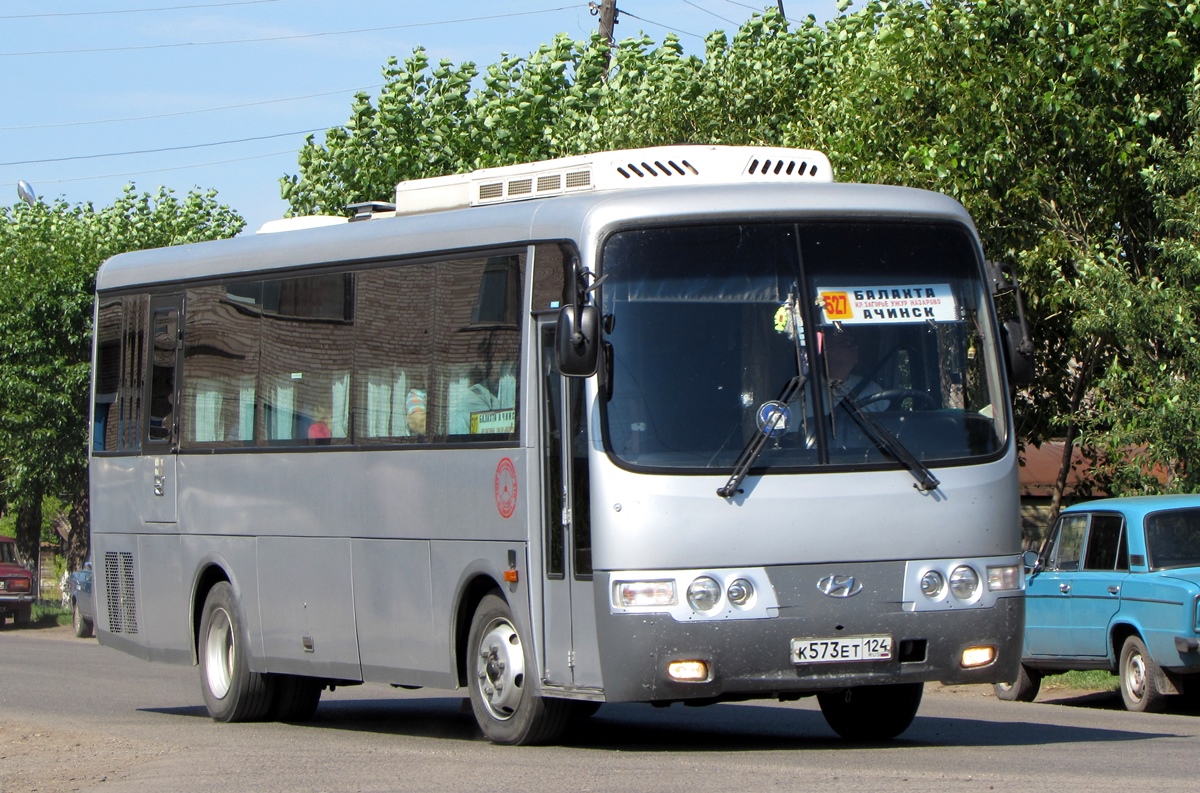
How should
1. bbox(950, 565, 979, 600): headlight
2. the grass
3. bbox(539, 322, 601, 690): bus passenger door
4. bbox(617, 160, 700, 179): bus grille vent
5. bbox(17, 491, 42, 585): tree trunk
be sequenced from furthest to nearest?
bbox(17, 491, 42, 585): tree trunk < the grass < bbox(617, 160, 700, 179): bus grille vent < bbox(950, 565, 979, 600): headlight < bbox(539, 322, 601, 690): bus passenger door

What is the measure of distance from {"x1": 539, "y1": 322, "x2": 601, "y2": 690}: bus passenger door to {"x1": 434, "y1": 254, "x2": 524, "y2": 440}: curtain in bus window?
408 millimetres

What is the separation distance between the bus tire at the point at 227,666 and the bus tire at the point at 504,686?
10.4ft

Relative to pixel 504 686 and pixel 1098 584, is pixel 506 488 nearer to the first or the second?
pixel 504 686

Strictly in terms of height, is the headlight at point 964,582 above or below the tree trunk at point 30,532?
below

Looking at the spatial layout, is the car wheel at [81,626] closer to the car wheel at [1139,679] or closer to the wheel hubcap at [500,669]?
the car wheel at [1139,679]

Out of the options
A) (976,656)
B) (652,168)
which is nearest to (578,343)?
(652,168)

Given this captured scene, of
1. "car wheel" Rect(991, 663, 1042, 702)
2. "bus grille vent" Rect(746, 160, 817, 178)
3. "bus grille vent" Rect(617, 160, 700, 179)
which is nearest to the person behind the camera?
"bus grille vent" Rect(617, 160, 700, 179)

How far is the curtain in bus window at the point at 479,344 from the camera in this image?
11008mm

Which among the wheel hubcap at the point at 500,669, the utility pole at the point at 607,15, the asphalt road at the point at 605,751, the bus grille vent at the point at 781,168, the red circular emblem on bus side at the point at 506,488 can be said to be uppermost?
the utility pole at the point at 607,15

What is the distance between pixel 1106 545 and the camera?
1645cm

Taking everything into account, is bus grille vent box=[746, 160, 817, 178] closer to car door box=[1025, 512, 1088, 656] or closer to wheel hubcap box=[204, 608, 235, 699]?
wheel hubcap box=[204, 608, 235, 699]

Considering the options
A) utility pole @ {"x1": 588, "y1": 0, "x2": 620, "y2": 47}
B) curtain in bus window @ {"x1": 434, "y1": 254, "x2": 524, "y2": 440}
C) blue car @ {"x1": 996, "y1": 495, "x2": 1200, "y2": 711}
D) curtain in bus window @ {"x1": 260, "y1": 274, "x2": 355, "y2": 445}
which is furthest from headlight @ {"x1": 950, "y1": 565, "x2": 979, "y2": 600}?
utility pole @ {"x1": 588, "y1": 0, "x2": 620, "y2": 47}

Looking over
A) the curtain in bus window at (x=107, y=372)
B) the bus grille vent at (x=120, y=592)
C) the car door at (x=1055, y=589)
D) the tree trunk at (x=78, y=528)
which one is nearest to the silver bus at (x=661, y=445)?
the bus grille vent at (x=120, y=592)

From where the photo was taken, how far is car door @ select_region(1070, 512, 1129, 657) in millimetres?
16172
